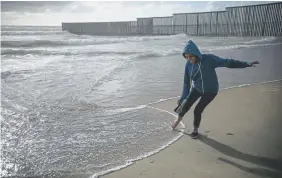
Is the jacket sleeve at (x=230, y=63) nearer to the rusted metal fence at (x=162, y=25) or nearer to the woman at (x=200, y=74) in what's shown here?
the woman at (x=200, y=74)

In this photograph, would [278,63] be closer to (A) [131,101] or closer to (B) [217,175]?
(A) [131,101]

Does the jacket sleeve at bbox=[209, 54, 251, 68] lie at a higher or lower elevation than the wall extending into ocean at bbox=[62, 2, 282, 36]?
lower

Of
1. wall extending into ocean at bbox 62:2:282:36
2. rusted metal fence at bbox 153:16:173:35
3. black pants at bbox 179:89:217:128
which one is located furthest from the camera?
rusted metal fence at bbox 153:16:173:35

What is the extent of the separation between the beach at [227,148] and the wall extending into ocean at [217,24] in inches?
1085

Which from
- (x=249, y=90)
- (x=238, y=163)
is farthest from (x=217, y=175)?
(x=249, y=90)

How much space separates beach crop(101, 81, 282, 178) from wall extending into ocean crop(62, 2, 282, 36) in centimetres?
2755

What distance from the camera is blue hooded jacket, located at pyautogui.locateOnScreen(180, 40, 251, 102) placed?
4167 millimetres

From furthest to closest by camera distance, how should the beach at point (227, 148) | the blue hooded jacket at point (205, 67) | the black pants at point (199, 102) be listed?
the black pants at point (199, 102) → the blue hooded jacket at point (205, 67) → the beach at point (227, 148)

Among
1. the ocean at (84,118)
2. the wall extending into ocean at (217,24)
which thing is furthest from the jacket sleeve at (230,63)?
the wall extending into ocean at (217,24)

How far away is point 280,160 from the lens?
3590 mm

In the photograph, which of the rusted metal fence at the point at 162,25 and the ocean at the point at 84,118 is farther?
the rusted metal fence at the point at 162,25

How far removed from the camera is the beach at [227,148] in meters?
3.37

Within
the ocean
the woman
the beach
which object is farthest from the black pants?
the ocean

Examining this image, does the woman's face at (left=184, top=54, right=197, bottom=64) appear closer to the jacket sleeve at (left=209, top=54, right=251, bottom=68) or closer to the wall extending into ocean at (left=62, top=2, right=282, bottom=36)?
the jacket sleeve at (left=209, top=54, right=251, bottom=68)
